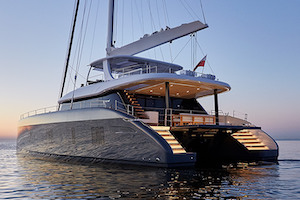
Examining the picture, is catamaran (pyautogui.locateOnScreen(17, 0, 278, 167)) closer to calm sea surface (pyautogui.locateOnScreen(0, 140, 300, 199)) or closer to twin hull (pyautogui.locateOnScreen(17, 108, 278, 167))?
twin hull (pyautogui.locateOnScreen(17, 108, 278, 167))

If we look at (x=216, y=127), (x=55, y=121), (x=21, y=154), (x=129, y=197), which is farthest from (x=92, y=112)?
(x=21, y=154)

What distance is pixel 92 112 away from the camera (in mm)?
17547

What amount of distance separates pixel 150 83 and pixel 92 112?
12.5 ft

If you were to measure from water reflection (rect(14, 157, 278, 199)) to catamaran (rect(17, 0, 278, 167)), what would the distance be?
1.52m

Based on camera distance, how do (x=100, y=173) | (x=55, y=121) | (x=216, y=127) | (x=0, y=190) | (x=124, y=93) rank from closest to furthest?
(x=0, y=190)
(x=100, y=173)
(x=216, y=127)
(x=124, y=93)
(x=55, y=121)

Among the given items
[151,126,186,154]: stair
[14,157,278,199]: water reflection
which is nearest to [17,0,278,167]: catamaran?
[151,126,186,154]: stair

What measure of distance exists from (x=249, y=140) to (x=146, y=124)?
7991mm

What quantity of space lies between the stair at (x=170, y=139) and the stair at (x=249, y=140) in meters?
6.03

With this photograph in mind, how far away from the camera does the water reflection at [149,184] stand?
9203 millimetres

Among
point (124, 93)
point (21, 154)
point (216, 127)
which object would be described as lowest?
point (21, 154)

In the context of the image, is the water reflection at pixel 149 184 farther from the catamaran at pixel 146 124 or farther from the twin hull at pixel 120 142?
the catamaran at pixel 146 124

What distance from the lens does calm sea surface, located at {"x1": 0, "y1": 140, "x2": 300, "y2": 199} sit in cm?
919

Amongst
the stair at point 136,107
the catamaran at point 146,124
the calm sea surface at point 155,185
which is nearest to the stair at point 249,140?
the catamaran at point 146,124

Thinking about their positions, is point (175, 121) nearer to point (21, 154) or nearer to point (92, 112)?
point (92, 112)
